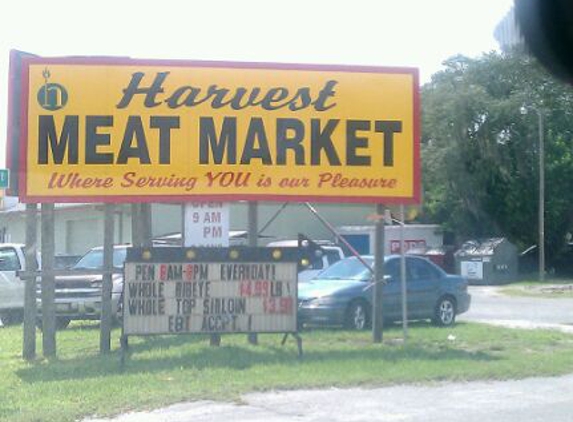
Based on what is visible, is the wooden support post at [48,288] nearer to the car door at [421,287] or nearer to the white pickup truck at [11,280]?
the white pickup truck at [11,280]

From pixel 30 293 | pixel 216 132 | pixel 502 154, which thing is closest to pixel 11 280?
pixel 30 293

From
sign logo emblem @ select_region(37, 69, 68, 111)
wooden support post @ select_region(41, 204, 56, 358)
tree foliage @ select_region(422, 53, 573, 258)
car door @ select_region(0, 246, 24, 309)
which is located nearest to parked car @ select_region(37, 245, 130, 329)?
car door @ select_region(0, 246, 24, 309)

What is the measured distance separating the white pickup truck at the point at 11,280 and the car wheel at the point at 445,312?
8732 millimetres

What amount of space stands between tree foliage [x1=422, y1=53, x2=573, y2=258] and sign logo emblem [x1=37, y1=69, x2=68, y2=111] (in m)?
37.9

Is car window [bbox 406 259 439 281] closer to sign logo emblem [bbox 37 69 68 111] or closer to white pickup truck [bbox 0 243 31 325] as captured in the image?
sign logo emblem [bbox 37 69 68 111]

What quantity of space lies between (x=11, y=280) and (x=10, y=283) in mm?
78

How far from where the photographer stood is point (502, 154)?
5281 cm

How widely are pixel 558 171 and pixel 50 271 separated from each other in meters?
40.0

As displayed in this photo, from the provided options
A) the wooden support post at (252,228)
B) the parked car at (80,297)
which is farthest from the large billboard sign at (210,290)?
the parked car at (80,297)

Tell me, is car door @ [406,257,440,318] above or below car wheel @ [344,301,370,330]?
above

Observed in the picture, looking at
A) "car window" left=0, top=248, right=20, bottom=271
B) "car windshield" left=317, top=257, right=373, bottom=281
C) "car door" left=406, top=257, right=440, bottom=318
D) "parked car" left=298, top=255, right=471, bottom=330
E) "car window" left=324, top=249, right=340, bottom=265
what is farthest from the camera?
"car window" left=324, top=249, right=340, bottom=265

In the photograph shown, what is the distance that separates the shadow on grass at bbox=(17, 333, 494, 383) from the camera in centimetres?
1403

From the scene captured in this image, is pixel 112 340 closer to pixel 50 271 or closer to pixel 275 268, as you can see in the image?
pixel 50 271

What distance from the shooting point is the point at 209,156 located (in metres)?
16.3
